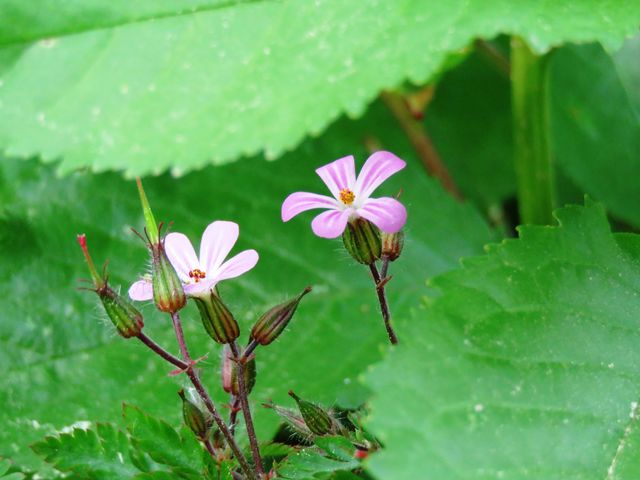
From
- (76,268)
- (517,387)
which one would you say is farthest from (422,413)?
(76,268)

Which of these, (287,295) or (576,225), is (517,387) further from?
(287,295)

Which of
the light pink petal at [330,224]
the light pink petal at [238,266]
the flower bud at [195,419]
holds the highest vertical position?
the light pink petal at [330,224]

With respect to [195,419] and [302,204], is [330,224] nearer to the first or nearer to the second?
[302,204]

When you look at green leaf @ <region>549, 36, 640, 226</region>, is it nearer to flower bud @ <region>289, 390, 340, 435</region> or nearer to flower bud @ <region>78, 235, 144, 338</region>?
flower bud @ <region>289, 390, 340, 435</region>

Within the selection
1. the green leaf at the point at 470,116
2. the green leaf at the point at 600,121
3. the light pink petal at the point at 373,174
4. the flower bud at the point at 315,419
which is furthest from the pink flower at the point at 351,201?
the green leaf at the point at 470,116

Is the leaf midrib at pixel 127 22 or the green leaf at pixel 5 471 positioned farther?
the leaf midrib at pixel 127 22

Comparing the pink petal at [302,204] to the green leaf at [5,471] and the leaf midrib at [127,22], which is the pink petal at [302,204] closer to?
the leaf midrib at [127,22]
